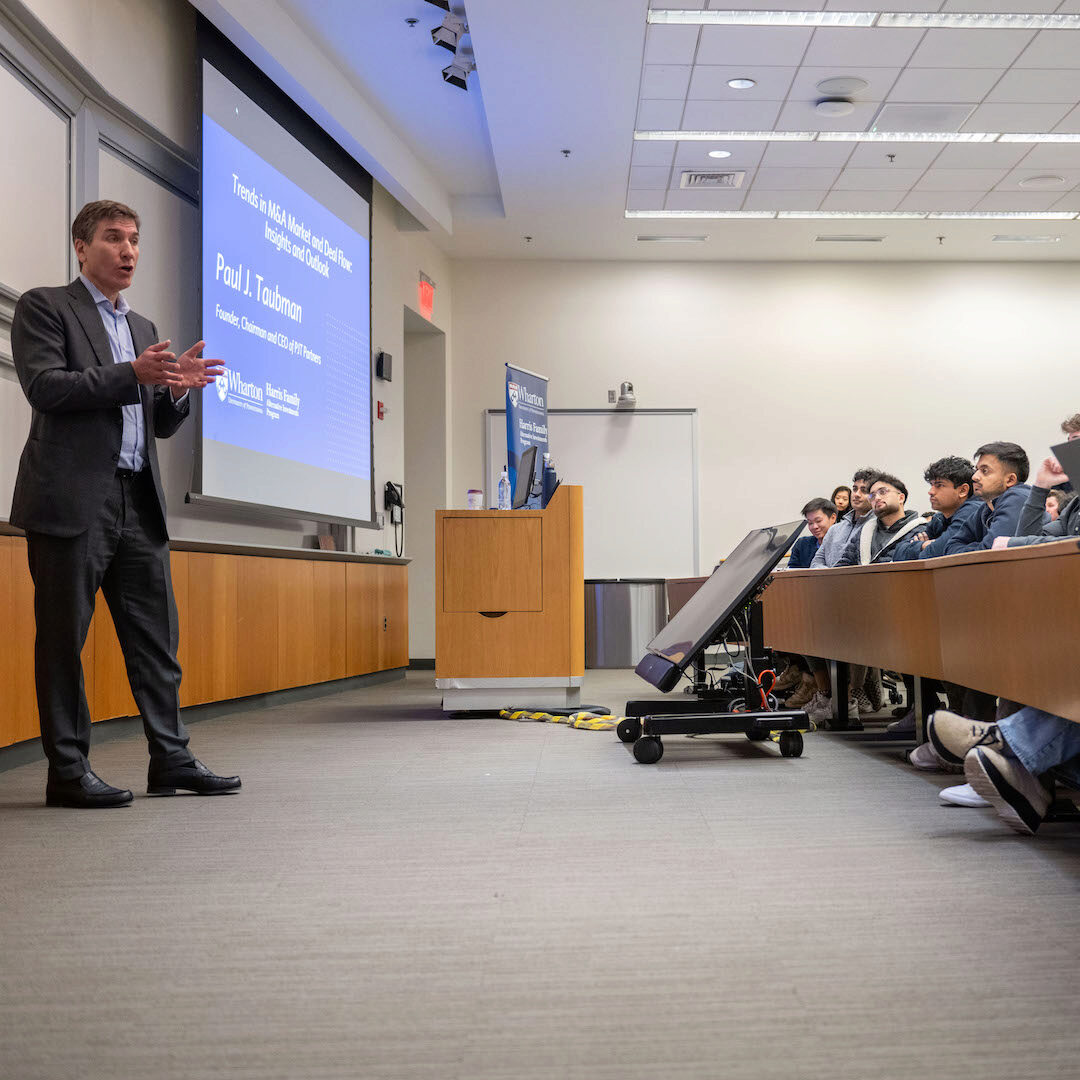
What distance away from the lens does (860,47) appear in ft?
18.8

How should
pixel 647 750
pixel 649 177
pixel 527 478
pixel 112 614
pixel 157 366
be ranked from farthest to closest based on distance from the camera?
pixel 649 177 < pixel 527 478 < pixel 647 750 < pixel 112 614 < pixel 157 366

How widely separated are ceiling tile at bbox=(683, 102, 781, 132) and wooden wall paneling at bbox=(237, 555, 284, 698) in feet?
11.9

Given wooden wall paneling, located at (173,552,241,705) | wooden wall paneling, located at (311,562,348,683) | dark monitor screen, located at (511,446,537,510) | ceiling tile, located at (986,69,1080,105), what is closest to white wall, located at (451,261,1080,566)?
wooden wall paneling, located at (311,562,348,683)

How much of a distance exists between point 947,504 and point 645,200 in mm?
4401

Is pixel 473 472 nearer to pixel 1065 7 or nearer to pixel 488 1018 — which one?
pixel 1065 7

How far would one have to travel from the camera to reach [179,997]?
58.6 inches

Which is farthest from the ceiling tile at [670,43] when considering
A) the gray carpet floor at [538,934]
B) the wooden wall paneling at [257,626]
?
the gray carpet floor at [538,934]

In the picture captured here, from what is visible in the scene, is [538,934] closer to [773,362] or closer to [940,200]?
[940,200]

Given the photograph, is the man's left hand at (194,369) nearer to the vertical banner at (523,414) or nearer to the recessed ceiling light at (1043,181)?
the vertical banner at (523,414)

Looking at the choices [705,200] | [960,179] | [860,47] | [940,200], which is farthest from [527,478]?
[940,200]

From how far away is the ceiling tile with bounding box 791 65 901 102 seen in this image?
5984 millimetres

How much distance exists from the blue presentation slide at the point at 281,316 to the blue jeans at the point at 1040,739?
382cm

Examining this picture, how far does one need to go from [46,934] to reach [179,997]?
436 millimetres

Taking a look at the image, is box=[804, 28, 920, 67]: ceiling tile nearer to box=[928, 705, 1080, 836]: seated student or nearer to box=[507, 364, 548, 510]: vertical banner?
box=[507, 364, 548, 510]: vertical banner
